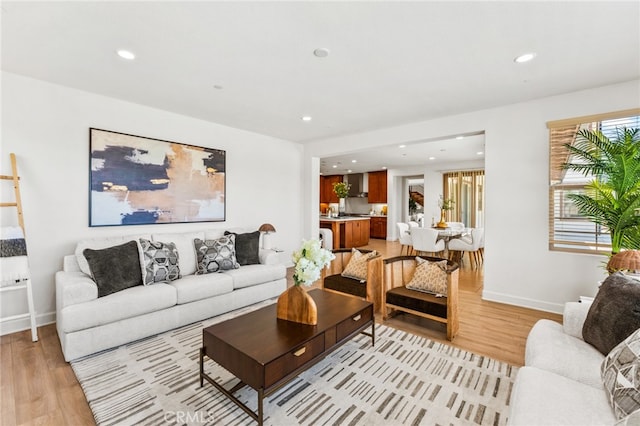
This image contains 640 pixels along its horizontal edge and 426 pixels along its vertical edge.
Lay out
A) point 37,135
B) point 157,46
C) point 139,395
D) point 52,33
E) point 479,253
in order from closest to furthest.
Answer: point 139,395
point 52,33
point 157,46
point 37,135
point 479,253

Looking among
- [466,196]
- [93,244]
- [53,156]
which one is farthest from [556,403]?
[466,196]

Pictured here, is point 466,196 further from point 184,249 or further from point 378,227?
point 184,249

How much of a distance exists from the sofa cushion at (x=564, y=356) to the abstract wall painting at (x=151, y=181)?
13.6ft

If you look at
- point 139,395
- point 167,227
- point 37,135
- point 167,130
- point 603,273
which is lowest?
point 139,395

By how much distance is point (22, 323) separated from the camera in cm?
299

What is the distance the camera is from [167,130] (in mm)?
4016

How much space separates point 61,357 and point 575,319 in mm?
3975

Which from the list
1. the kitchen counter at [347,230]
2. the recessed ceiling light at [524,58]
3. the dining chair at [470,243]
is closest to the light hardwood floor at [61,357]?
the dining chair at [470,243]

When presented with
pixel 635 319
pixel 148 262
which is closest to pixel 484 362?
pixel 635 319

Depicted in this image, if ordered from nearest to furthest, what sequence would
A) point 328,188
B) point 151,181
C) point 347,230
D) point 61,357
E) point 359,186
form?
point 61,357 < point 151,181 < point 347,230 < point 359,186 < point 328,188

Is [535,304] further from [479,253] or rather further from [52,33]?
[52,33]

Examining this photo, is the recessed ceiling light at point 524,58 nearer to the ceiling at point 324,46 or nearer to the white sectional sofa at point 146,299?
the ceiling at point 324,46

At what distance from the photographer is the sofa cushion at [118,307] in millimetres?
2379

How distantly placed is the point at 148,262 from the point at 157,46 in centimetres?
209
